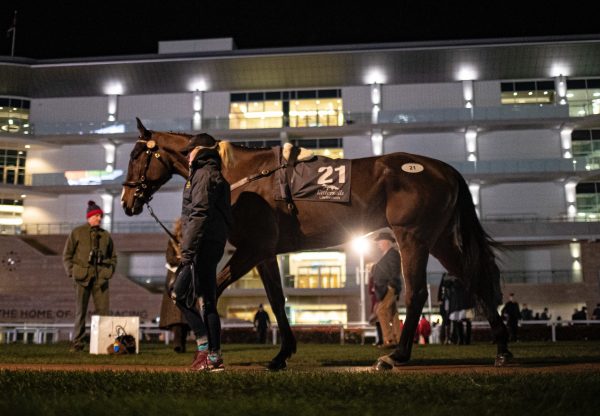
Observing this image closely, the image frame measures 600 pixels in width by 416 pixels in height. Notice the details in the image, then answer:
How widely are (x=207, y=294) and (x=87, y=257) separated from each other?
5.79m

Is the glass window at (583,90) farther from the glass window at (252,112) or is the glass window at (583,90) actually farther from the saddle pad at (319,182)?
the saddle pad at (319,182)

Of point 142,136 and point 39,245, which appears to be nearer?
point 142,136

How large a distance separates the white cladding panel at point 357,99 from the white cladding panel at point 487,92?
789 cm

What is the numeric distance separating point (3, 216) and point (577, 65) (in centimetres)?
4453

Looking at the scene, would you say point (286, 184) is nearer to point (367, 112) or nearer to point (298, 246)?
point (298, 246)

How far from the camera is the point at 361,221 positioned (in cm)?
647

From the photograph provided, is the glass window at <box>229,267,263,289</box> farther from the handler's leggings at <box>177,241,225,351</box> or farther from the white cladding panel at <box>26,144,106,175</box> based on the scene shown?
the handler's leggings at <box>177,241,225,351</box>

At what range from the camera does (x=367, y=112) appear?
1863 inches

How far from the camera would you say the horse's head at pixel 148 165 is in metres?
6.95

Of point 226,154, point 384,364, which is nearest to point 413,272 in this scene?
point 384,364

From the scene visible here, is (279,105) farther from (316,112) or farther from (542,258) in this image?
(542,258)

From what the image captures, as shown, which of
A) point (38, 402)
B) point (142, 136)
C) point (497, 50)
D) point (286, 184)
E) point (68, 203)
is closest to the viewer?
point (38, 402)

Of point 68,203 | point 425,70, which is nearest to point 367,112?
point 425,70

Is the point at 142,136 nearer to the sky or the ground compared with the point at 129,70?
nearer to the ground
